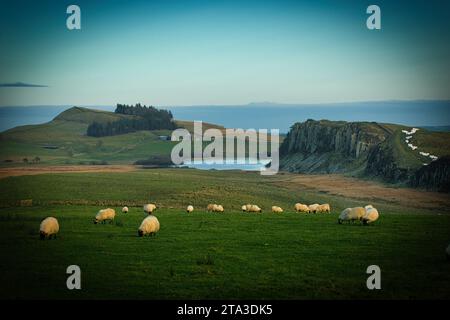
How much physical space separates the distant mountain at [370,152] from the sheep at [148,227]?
68536mm

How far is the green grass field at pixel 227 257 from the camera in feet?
59.2

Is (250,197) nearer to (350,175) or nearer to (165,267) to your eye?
(165,267)

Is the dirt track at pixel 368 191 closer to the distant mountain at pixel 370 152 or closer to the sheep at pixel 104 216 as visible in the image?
the distant mountain at pixel 370 152

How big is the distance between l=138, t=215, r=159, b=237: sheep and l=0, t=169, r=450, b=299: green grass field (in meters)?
0.35

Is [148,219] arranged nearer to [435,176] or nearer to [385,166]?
[435,176]

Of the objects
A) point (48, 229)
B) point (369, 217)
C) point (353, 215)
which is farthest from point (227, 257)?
point (369, 217)

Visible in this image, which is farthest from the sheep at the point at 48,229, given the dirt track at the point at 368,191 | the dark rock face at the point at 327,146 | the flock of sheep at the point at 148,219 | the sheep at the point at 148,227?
the dark rock face at the point at 327,146

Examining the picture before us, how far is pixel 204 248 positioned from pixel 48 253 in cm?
680

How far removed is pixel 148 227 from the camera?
28781 mm

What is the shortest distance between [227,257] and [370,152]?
99643 mm

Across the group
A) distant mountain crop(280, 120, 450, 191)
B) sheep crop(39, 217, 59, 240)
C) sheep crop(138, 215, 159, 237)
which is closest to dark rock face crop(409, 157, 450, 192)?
distant mountain crop(280, 120, 450, 191)

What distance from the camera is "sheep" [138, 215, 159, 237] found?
28516mm

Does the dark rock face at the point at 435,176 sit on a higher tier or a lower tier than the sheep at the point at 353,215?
lower

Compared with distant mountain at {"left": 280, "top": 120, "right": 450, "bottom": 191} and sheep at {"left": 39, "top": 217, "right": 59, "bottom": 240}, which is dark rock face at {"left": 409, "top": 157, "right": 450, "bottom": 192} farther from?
sheep at {"left": 39, "top": 217, "right": 59, "bottom": 240}
